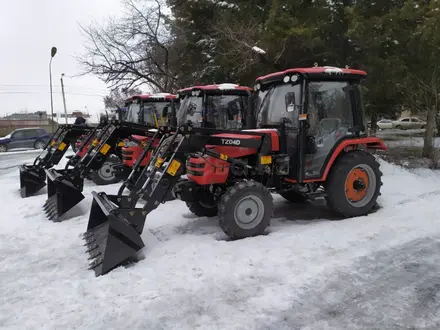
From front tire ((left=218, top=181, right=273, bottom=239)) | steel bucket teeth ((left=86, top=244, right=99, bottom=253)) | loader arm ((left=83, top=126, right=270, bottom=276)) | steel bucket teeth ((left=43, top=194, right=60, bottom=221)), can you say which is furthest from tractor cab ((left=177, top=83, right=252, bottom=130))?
steel bucket teeth ((left=86, top=244, right=99, bottom=253))

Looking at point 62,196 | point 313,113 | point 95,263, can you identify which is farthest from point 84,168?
point 313,113

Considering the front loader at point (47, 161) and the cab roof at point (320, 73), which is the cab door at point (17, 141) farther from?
the cab roof at point (320, 73)

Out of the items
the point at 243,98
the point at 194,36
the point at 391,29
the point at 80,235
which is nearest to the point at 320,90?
the point at 243,98

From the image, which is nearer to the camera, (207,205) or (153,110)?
(207,205)

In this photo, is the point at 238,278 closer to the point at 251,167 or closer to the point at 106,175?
the point at 251,167

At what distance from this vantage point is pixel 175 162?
484 centimetres

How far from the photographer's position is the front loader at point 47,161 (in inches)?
347

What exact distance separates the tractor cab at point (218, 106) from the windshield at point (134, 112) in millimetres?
→ 2335

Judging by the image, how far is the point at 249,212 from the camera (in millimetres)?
5125

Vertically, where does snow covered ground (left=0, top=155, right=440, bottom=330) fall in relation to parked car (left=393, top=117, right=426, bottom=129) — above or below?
below

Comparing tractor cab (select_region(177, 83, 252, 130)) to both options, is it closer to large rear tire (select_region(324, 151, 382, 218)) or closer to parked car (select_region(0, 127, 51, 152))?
large rear tire (select_region(324, 151, 382, 218))

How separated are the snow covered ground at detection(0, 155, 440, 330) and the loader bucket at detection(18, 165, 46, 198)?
9.88 feet

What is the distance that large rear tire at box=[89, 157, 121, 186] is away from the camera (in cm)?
1000

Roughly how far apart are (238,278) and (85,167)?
4262mm
